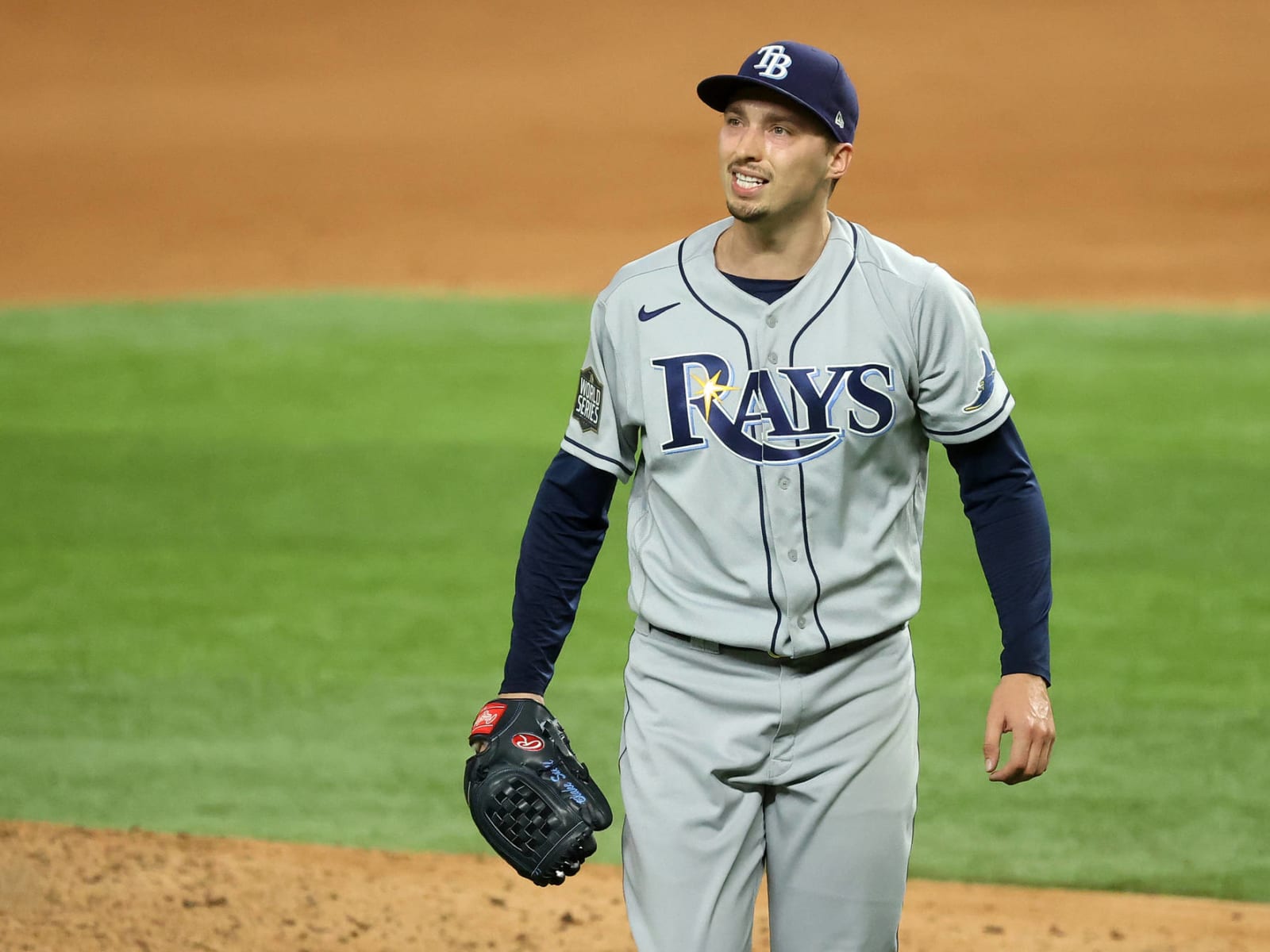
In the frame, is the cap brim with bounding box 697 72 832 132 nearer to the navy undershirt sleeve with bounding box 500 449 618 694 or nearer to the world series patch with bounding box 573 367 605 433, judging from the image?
the world series patch with bounding box 573 367 605 433

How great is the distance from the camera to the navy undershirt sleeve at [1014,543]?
2646mm

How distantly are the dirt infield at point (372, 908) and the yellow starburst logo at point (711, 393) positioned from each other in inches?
72.9

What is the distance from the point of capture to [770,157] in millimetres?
2566

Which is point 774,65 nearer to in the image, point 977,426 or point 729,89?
point 729,89

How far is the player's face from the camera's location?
2.56 meters

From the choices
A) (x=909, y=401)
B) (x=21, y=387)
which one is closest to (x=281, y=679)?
(x=909, y=401)

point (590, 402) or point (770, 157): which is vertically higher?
point (770, 157)

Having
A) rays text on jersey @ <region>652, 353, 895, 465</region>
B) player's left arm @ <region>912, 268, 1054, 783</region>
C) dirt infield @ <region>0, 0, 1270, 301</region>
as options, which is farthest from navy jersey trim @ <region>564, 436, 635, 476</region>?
dirt infield @ <region>0, 0, 1270, 301</region>

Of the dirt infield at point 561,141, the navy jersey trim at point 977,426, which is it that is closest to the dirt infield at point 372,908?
the navy jersey trim at point 977,426

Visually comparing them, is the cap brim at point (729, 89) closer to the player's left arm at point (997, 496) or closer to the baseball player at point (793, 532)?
the baseball player at point (793, 532)

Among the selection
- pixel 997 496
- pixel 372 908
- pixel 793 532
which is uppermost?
pixel 997 496

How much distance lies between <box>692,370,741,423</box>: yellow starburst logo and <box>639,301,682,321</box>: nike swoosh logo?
0.43ft

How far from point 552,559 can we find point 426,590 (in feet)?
14.3

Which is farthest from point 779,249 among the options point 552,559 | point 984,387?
point 552,559
